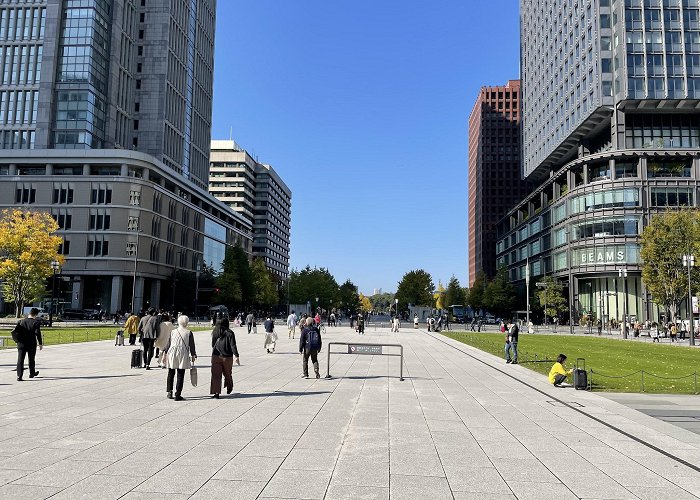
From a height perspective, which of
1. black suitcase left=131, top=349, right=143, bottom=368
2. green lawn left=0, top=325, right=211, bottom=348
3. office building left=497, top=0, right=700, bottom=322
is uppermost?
office building left=497, top=0, right=700, bottom=322

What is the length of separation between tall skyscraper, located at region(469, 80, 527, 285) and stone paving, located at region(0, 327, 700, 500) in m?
165

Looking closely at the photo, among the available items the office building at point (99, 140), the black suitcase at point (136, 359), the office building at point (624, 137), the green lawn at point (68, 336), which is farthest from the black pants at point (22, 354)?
the office building at point (624, 137)

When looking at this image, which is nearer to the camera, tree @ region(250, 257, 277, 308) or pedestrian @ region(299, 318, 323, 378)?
pedestrian @ region(299, 318, 323, 378)

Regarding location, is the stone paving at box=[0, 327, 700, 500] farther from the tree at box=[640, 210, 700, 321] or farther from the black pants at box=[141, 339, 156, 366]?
the tree at box=[640, 210, 700, 321]

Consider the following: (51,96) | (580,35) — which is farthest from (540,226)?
(51,96)

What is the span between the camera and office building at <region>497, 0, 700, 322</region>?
232 feet

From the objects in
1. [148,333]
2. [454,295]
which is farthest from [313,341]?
[454,295]

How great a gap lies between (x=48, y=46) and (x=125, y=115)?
594 inches

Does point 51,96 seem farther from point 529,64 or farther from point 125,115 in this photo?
point 529,64

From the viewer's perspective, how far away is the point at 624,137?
2844 inches

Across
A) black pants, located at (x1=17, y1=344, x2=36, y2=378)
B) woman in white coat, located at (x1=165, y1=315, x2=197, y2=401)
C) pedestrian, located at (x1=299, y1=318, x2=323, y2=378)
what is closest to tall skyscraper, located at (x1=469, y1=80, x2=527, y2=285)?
pedestrian, located at (x1=299, y1=318, x2=323, y2=378)

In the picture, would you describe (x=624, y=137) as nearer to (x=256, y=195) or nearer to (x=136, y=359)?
(x=136, y=359)

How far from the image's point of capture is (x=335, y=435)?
920cm

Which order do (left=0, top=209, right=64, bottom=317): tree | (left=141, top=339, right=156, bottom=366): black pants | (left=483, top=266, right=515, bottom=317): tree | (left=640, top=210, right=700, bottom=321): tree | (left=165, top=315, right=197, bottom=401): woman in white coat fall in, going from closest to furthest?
(left=165, top=315, right=197, bottom=401): woman in white coat, (left=141, top=339, right=156, bottom=366): black pants, (left=0, top=209, right=64, bottom=317): tree, (left=640, top=210, right=700, bottom=321): tree, (left=483, top=266, right=515, bottom=317): tree
